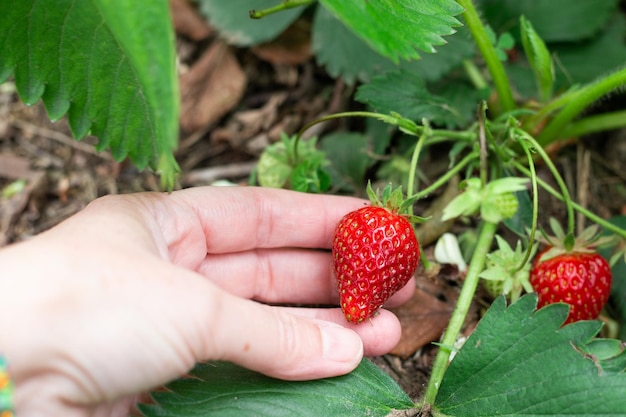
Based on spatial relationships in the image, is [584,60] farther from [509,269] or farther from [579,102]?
[509,269]

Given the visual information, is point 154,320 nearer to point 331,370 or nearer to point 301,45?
point 331,370

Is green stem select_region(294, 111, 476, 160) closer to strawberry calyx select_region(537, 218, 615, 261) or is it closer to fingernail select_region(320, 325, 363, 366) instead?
strawberry calyx select_region(537, 218, 615, 261)

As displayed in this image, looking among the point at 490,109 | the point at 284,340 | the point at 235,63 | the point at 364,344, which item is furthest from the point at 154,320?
the point at 235,63

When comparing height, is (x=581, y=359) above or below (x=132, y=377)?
below

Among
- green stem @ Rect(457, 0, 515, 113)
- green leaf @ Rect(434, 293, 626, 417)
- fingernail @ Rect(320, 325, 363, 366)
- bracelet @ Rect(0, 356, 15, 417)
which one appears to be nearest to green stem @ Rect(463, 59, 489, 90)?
green stem @ Rect(457, 0, 515, 113)

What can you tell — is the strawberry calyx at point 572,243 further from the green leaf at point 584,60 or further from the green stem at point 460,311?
the green leaf at point 584,60
